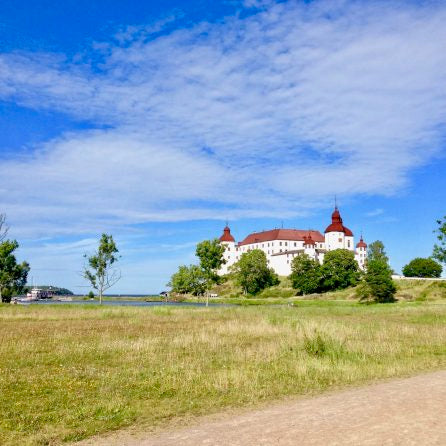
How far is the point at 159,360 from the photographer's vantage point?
664 inches

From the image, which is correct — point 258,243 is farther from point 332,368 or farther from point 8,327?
point 332,368

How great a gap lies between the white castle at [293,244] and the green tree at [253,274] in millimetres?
17657

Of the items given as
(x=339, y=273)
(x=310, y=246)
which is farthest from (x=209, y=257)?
(x=310, y=246)

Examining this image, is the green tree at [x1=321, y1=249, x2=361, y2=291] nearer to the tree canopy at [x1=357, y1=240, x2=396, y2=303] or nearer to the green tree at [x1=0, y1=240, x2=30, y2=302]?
the tree canopy at [x1=357, y1=240, x2=396, y2=303]

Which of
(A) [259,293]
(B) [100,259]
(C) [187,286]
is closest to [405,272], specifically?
(A) [259,293]

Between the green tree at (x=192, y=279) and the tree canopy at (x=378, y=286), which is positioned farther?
the green tree at (x=192, y=279)

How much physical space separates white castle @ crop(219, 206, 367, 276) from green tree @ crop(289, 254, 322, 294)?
32531mm

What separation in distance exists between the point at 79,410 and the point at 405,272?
139 metres

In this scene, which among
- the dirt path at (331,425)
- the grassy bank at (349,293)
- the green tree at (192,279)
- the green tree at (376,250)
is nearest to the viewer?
the dirt path at (331,425)

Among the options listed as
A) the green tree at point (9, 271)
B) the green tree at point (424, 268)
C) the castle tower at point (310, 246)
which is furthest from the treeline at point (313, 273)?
the green tree at point (9, 271)

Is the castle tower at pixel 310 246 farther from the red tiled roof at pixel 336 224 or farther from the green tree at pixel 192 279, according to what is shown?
the green tree at pixel 192 279

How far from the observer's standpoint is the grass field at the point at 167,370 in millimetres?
10477

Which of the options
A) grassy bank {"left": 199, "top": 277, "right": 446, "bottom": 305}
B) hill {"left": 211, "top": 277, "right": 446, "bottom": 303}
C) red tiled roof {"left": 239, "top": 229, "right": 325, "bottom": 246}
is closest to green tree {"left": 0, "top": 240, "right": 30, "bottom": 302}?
grassy bank {"left": 199, "top": 277, "right": 446, "bottom": 305}

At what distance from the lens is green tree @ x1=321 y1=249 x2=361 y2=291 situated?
11050 centimetres
